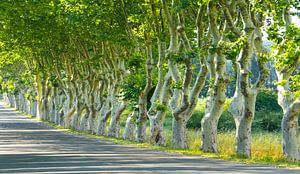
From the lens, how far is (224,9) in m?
23.8

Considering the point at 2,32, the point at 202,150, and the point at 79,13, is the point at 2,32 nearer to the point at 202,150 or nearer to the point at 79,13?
the point at 79,13

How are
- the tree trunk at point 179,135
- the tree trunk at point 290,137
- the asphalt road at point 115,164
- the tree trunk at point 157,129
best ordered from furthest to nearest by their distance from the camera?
the tree trunk at point 157,129
the tree trunk at point 179,135
the tree trunk at point 290,137
the asphalt road at point 115,164

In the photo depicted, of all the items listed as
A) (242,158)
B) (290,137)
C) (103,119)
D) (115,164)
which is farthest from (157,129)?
(103,119)

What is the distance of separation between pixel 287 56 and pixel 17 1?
25959 mm

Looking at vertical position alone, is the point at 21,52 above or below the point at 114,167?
above

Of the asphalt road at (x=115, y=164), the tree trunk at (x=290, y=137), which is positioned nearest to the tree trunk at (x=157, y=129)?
the asphalt road at (x=115, y=164)

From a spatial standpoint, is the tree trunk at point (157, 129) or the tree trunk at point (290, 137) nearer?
the tree trunk at point (290, 137)

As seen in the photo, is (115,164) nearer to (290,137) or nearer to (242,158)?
(242,158)

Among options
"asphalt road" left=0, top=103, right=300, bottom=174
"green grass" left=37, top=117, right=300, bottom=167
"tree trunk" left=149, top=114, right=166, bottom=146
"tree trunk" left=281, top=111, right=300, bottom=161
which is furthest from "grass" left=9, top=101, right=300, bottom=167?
"asphalt road" left=0, top=103, right=300, bottom=174

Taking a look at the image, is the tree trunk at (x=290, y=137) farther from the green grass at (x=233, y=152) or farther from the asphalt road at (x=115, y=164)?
the asphalt road at (x=115, y=164)

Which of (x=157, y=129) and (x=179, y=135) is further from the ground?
(x=157, y=129)

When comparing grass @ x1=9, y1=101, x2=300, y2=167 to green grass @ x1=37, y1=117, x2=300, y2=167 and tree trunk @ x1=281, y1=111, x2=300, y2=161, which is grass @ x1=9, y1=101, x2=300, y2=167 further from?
tree trunk @ x1=281, y1=111, x2=300, y2=161

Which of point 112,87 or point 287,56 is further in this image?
point 112,87

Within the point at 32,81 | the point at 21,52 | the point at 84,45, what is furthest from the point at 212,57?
the point at 32,81
